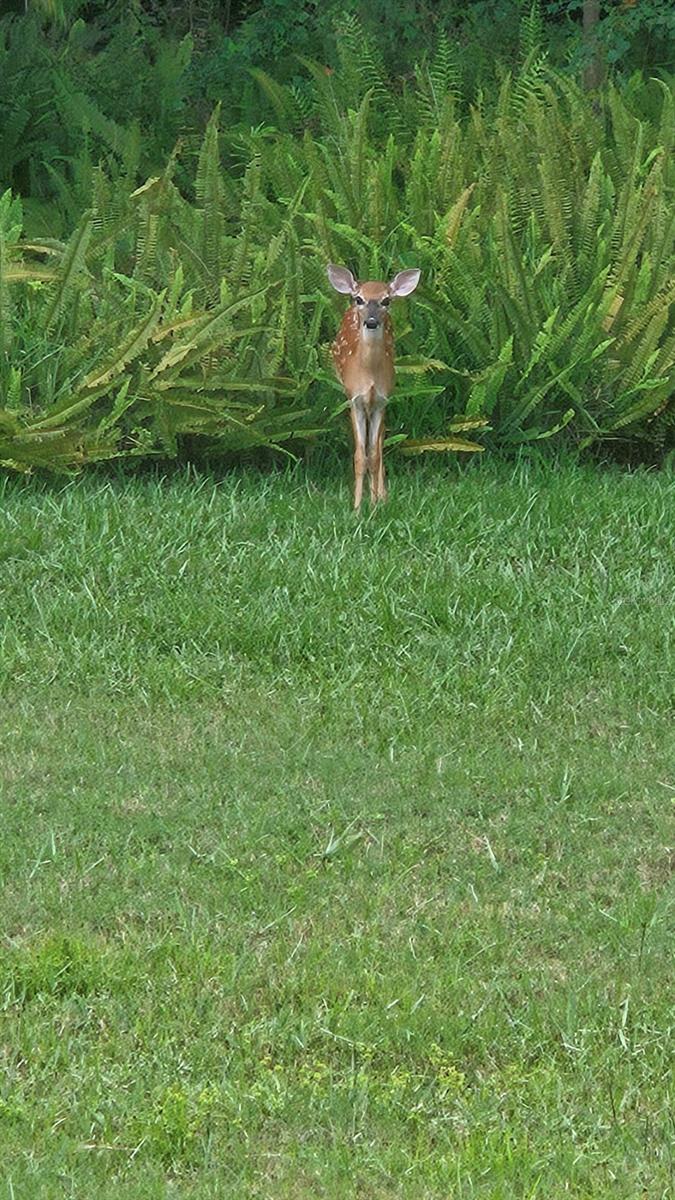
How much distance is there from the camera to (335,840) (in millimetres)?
5469

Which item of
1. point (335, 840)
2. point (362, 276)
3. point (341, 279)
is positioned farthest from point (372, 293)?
point (335, 840)

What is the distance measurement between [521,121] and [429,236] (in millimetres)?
1216

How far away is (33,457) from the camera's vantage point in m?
8.55

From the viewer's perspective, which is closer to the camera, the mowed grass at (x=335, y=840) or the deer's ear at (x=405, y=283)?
the mowed grass at (x=335, y=840)

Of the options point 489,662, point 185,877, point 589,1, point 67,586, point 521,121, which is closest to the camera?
point 185,877

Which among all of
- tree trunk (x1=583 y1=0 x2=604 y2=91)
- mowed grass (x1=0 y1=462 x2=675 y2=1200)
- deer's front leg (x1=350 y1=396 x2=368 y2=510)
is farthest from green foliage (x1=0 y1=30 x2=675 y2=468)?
tree trunk (x1=583 y1=0 x2=604 y2=91)

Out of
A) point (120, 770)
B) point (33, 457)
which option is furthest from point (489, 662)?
point (33, 457)

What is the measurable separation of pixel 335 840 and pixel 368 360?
121 inches

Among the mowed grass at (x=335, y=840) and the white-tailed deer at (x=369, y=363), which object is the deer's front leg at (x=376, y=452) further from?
the mowed grass at (x=335, y=840)

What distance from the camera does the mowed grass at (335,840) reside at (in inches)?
160

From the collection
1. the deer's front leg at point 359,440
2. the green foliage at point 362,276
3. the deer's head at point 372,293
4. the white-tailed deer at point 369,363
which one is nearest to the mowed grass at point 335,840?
the deer's front leg at point 359,440

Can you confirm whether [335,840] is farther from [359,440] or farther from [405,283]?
[405,283]

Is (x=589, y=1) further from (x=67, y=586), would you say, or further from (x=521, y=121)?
(x=67, y=586)

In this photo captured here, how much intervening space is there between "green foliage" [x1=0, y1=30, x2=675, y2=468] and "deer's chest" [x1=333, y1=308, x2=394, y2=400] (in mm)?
707
